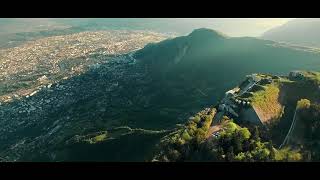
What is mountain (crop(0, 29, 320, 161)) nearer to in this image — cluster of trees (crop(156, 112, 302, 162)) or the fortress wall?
the fortress wall

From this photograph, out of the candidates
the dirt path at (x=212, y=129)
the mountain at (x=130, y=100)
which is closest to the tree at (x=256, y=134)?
the dirt path at (x=212, y=129)

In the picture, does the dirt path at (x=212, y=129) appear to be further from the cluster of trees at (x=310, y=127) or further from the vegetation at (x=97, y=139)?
the vegetation at (x=97, y=139)

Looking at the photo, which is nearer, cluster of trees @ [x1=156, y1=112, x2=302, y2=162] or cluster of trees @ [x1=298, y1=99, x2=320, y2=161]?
cluster of trees @ [x1=156, y1=112, x2=302, y2=162]

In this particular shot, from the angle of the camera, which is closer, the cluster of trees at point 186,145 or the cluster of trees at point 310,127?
the cluster of trees at point 310,127

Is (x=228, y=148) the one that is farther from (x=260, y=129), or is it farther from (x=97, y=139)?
(x=97, y=139)

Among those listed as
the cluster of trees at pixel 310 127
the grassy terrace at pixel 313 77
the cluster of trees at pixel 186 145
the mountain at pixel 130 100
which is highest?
the grassy terrace at pixel 313 77

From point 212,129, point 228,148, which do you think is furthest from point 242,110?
point 228,148

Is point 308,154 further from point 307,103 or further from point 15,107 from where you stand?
point 15,107

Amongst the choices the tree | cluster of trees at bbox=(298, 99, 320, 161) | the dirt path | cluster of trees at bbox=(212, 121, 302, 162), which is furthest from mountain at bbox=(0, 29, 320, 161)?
cluster of trees at bbox=(212, 121, 302, 162)
